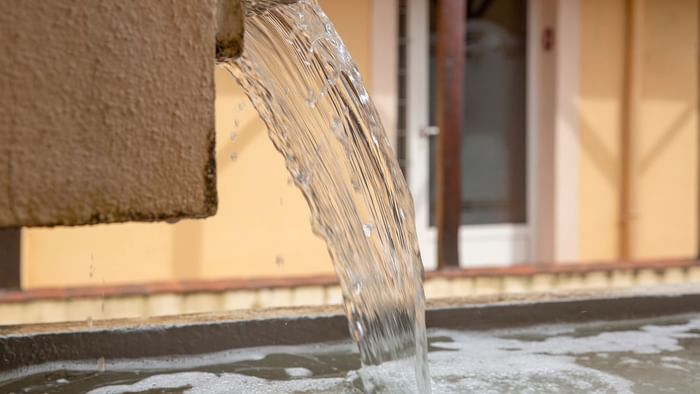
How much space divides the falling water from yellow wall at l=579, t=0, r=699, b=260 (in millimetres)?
4436

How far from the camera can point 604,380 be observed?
2.59m

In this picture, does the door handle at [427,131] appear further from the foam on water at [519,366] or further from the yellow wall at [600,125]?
the foam on water at [519,366]

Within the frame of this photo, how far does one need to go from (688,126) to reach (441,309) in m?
5.05

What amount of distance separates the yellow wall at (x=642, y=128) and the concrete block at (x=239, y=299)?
2.81m

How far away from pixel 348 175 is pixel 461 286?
2.80m

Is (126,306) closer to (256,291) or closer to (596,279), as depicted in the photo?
(256,291)

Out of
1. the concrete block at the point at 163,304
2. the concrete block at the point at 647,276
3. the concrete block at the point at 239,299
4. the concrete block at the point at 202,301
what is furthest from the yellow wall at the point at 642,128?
the concrete block at the point at 163,304

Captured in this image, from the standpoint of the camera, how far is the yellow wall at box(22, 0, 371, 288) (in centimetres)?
574

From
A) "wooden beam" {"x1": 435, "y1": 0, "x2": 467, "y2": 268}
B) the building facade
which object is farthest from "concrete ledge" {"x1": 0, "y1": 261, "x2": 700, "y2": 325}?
the building facade

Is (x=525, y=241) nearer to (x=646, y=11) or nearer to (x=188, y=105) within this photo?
(x=646, y=11)

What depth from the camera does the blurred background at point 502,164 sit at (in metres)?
5.82

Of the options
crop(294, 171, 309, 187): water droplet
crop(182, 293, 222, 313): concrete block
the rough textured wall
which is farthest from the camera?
crop(182, 293, 222, 313): concrete block

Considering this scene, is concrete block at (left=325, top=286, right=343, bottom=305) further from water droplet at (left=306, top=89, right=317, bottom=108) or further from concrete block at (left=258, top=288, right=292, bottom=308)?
water droplet at (left=306, top=89, right=317, bottom=108)

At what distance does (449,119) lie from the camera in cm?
555
